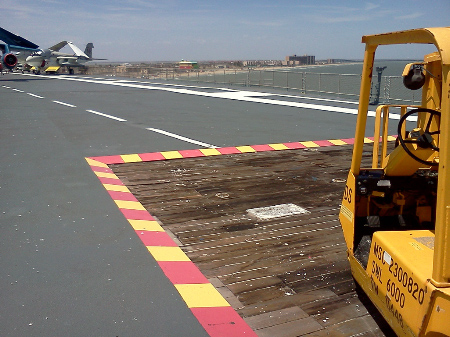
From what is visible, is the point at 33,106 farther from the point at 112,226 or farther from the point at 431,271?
the point at 431,271

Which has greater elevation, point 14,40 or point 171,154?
point 14,40

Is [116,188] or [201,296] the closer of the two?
[201,296]

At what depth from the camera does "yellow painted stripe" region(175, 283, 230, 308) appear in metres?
4.13

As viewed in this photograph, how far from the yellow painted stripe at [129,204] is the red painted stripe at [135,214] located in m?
0.14

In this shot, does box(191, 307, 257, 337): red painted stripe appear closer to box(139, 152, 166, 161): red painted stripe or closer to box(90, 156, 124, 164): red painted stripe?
box(90, 156, 124, 164): red painted stripe

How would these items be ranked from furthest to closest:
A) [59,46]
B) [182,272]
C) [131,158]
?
[59,46]
[131,158]
[182,272]

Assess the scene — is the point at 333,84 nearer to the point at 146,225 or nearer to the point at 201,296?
the point at 146,225

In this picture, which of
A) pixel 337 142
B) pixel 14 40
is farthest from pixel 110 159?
pixel 14 40

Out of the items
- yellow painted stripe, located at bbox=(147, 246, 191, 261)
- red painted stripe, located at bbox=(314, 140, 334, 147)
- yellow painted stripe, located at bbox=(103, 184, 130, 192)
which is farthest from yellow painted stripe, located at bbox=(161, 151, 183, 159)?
yellow painted stripe, located at bbox=(147, 246, 191, 261)

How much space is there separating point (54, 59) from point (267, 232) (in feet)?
188

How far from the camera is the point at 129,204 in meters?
6.99

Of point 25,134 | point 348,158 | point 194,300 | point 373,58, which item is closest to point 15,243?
point 194,300

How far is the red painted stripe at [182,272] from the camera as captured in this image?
4.59 m

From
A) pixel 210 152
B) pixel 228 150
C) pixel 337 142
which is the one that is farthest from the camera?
→ pixel 337 142
